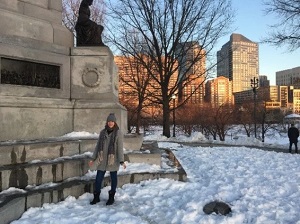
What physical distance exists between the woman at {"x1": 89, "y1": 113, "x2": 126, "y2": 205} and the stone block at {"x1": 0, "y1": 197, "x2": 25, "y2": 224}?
4.06 feet

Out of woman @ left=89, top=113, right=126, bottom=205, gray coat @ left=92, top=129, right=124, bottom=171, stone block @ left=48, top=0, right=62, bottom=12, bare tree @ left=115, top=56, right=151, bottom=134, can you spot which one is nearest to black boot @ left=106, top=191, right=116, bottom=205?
woman @ left=89, top=113, right=126, bottom=205

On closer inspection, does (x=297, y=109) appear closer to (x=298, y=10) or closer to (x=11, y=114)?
(x=298, y=10)

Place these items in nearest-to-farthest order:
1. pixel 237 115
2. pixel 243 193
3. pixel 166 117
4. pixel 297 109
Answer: pixel 243 193 → pixel 166 117 → pixel 237 115 → pixel 297 109

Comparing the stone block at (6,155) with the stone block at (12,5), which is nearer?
the stone block at (6,155)

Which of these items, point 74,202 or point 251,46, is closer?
point 74,202

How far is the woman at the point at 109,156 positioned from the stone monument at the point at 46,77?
105 inches

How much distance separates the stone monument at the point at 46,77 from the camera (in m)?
7.58

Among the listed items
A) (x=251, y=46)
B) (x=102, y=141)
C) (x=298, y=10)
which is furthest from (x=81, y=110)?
(x=251, y=46)

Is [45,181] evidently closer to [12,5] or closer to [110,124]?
[110,124]

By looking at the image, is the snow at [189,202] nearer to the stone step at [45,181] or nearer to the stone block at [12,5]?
the stone step at [45,181]

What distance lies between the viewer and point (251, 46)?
206 feet

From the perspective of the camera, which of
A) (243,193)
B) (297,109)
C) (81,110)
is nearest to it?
(243,193)

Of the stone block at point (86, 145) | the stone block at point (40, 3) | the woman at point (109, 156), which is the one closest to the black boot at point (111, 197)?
the woman at point (109, 156)

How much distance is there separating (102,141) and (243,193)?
281 centimetres
